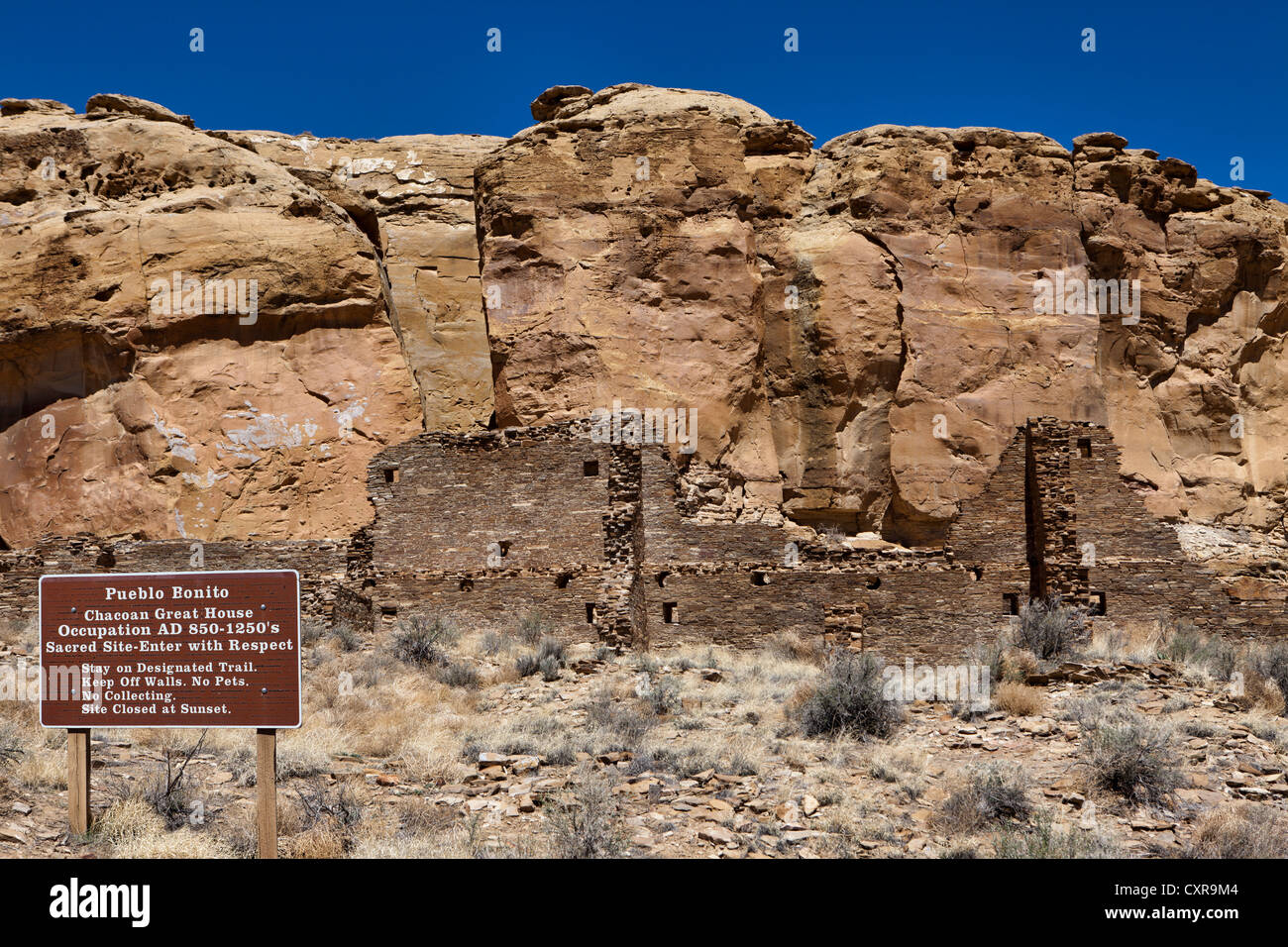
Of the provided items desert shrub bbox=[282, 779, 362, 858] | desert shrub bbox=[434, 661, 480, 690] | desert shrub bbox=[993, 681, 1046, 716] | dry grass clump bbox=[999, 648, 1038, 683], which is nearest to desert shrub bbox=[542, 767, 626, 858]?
desert shrub bbox=[282, 779, 362, 858]

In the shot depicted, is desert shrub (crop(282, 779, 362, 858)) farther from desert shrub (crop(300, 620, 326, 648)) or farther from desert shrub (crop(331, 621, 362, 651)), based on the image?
desert shrub (crop(300, 620, 326, 648))

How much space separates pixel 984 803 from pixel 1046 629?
8.89 meters

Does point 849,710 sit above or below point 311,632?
below

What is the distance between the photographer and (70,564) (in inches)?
869

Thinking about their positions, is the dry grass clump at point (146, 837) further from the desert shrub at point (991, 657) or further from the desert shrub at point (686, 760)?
the desert shrub at point (991, 657)

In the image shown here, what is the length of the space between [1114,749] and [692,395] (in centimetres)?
1570

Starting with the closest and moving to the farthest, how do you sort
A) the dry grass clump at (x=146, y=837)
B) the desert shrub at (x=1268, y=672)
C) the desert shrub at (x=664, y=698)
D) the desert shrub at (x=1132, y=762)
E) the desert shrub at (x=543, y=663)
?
1. the dry grass clump at (x=146, y=837)
2. the desert shrub at (x=1132, y=762)
3. the desert shrub at (x=664, y=698)
4. the desert shrub at (x=1268, y=672)
5. the desert shrub at (x=543, y=663)

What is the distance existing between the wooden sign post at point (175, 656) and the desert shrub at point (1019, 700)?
9.11m

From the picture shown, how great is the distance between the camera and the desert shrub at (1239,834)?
9716 millimetres

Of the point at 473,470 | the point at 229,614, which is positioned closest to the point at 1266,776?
the point at 229,614

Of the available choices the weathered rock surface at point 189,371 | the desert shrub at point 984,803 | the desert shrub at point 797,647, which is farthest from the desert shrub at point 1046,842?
the weathered rock surface at point 189,371

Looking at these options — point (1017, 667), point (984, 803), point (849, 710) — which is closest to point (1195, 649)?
point (1017, 667)

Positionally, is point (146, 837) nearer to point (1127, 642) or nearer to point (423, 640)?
point (423, 640)

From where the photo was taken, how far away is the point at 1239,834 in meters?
10.1
